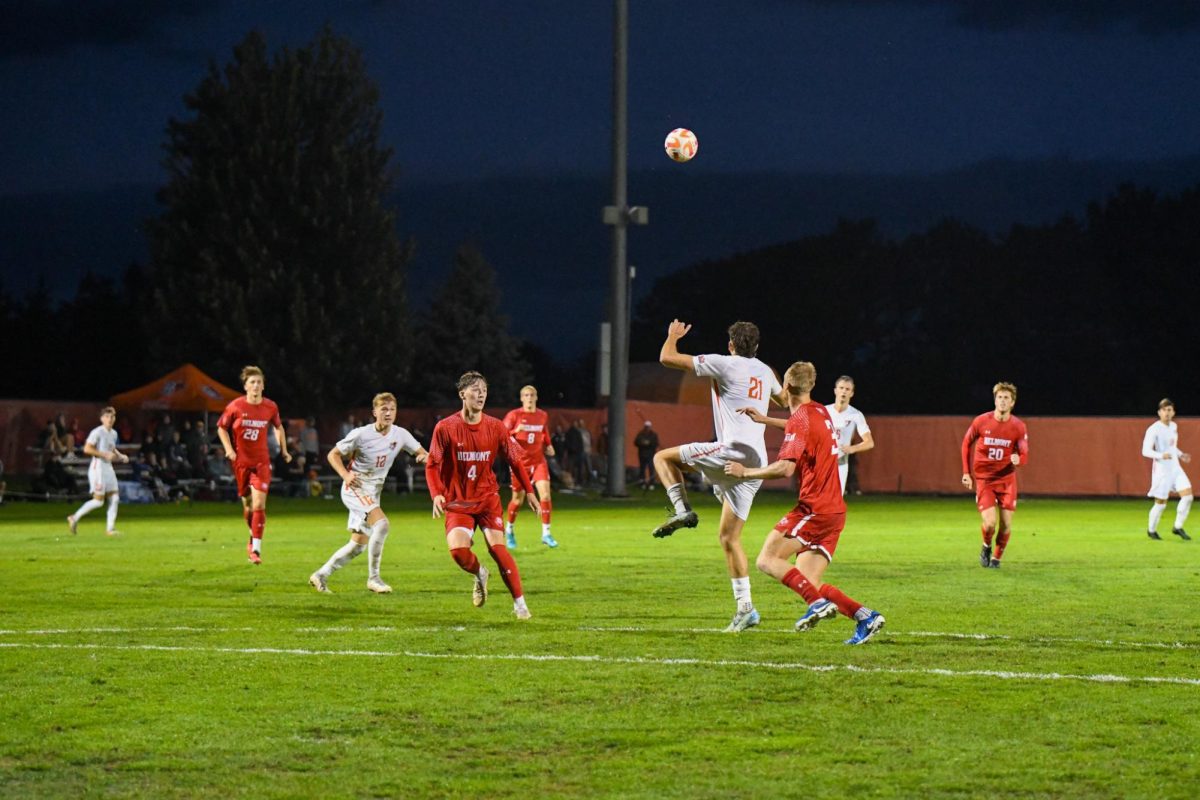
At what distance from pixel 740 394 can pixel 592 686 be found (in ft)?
10.9

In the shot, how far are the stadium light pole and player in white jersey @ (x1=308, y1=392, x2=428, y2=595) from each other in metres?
19.9

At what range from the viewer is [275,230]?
59.4m

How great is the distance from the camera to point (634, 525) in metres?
28.4

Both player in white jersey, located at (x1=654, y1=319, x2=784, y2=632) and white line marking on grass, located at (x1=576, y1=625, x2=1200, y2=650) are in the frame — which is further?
player in white jersey, located at (x1=654, y1=319, x2=784, y2=632)

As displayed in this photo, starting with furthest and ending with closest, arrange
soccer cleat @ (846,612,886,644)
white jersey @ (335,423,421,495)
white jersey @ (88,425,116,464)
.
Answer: white jersey @ (88,425,116,464) → white jersey @ (335,423,421,495) → soccer cleat @ (846,612,886,644)

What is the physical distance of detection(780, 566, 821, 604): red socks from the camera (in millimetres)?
11695

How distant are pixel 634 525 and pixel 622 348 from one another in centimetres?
988

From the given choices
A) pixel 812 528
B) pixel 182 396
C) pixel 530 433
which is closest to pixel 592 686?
pixel 812 528

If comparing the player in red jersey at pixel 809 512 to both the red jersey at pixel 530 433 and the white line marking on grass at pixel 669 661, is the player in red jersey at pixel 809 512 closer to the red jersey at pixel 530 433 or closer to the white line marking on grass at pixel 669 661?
the white line marking on grass at pixel 669 661

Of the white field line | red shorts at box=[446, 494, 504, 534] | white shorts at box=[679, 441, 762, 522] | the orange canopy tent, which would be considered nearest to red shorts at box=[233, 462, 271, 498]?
red shorts at box=[446, 494, 504, 534]

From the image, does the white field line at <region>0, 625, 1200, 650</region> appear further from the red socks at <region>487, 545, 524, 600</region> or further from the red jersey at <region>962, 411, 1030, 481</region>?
the red jersey at <region>962, 411, 1030, 481</region>

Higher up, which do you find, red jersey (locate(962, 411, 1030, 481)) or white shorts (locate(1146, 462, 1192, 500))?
red jersey (locate(962, 411, 1030, 481))

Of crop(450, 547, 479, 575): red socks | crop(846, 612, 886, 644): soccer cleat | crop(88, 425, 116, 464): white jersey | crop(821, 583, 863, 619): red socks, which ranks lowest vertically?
crop(846, 612, 886, 644): soccer cleat

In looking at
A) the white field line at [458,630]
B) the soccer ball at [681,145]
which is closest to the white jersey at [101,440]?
the soccer ball at [681,145]
